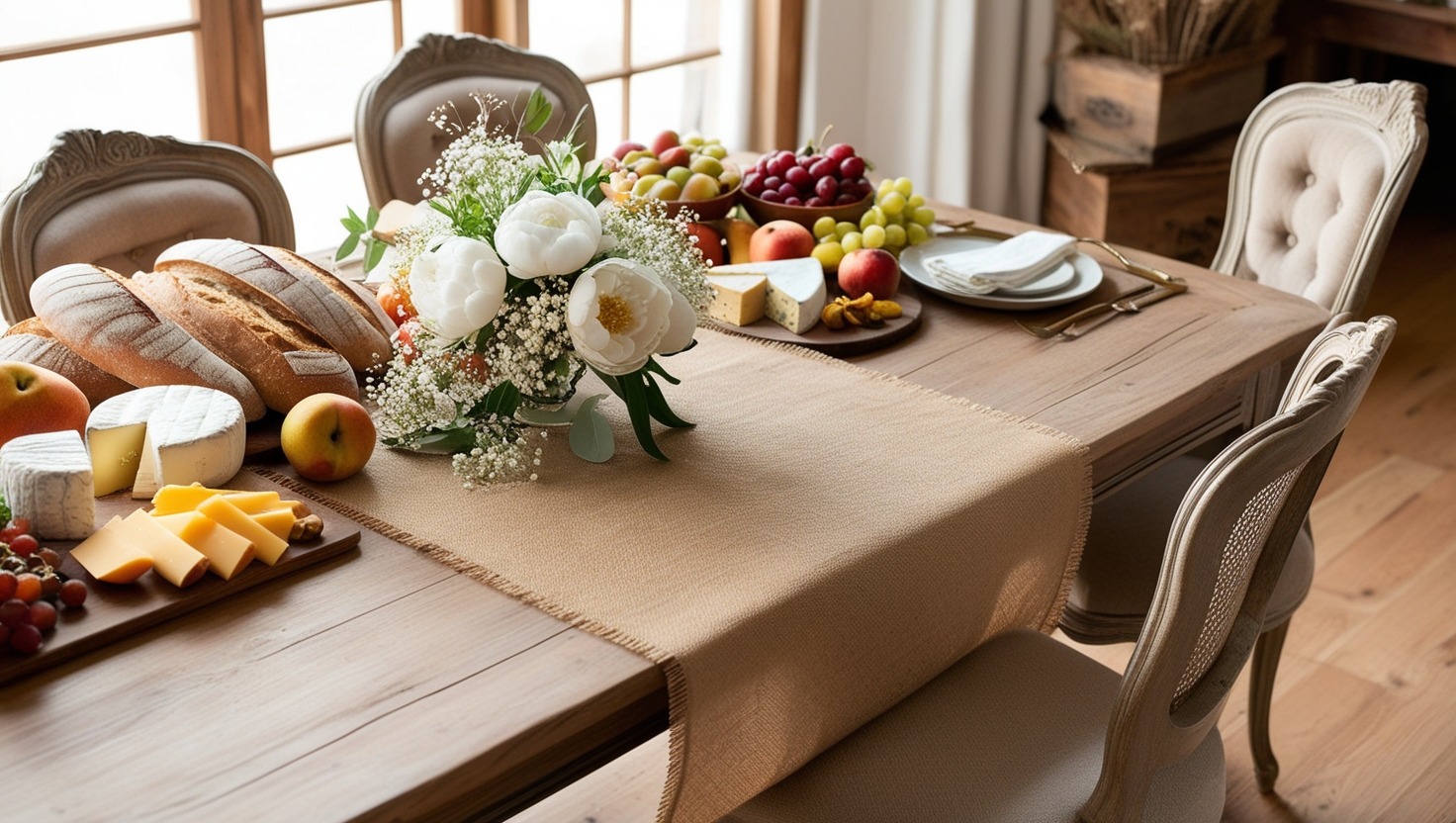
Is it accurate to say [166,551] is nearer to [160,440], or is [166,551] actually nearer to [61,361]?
[160,440]

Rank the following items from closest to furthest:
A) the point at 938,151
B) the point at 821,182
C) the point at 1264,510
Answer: the point at 1264,510 → the point at 821,182 → the point at 938,151

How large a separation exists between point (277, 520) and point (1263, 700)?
153cm

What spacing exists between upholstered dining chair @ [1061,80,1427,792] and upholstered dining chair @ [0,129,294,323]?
48.2 inches

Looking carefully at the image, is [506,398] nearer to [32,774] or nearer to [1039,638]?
[32,774]

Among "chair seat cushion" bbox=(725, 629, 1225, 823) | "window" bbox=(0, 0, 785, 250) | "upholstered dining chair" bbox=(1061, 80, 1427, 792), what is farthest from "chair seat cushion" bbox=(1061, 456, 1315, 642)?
"window" bbox=(0, 0, 785, 250)

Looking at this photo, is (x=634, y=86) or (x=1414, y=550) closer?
(x=1414, y=550)

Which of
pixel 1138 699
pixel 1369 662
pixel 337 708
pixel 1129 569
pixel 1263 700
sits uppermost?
pixel 337 708

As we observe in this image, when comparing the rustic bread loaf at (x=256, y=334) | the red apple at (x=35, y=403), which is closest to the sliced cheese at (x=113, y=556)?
the red apple at (x=35, y=403)

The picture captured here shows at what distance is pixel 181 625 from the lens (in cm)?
113

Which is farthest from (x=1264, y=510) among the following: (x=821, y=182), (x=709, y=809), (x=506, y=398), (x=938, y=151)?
(x=938, y=151)

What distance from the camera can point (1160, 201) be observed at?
148 inches

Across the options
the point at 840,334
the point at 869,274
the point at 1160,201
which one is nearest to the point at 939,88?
the point at 1160,201

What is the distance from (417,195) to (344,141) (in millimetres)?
774

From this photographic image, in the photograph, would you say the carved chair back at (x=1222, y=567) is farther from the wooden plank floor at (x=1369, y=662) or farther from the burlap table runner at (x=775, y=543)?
the wooden plank floor at (x=1369, y=662)
